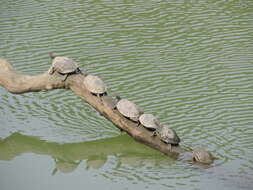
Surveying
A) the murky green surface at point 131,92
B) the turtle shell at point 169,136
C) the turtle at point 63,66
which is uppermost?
the turtle at point 63,66

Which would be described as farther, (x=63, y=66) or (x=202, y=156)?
(x=63, y=66)

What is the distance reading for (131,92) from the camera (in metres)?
8.33

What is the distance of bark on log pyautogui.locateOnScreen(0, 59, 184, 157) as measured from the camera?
6.77 m

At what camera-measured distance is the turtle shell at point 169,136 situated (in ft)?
21.4

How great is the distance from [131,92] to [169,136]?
75.7 inches

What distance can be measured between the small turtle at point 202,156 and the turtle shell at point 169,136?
25 centimetres

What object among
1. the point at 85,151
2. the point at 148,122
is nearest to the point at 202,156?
the point at 148,122

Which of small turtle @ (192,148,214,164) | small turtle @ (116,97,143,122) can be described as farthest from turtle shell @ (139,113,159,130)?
small turtle @ (192,148,214,164)

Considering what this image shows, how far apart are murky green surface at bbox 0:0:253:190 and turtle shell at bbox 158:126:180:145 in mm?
241

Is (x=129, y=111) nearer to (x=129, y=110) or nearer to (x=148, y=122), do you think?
(x=129, y=110)

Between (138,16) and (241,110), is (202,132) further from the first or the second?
(138,16)

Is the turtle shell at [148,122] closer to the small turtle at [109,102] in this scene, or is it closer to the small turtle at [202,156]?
the small turtle at [109,102]

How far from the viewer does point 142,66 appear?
9.22 m

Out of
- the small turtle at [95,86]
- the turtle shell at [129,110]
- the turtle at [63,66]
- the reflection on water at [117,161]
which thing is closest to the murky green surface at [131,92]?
the reflection on water at [117,161]
